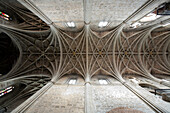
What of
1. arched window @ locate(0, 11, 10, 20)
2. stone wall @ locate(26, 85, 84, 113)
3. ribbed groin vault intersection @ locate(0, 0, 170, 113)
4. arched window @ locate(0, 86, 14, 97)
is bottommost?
arched window @ locate(0, 86, 14, 97)

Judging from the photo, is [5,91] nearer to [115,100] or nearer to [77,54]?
[77,54]

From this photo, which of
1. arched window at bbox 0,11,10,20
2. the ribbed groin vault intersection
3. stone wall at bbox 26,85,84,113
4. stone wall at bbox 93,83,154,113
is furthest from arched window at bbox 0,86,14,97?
stone wall at bbox 93,83,154,113

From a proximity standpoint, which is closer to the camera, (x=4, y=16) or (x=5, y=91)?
(x=4, y=16)

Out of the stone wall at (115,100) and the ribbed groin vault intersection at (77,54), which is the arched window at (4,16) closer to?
the ribbed groin vault intersection at (77,54)

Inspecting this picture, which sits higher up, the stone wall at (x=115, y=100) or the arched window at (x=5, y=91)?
the stone wall at (x=115, y=100)

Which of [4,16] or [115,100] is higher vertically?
[4,16]

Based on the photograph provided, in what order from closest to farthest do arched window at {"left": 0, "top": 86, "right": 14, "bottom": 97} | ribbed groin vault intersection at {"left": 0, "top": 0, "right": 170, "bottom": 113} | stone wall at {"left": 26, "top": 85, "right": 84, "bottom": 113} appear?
stone wall at {"left": 26, "top": 85, "right": 84, "bottom": 113} < ribbed groin vault intersection at {"left": 0, "top": 0, "right": 170, "bottom": 113} < arched window at {"left": 0, "top": 86, "right": 14, "bottom": 97}

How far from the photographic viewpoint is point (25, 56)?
13.0 meters

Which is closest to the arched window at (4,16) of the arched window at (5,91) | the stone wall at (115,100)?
the arched window at (5,91)

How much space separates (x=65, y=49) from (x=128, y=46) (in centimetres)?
953

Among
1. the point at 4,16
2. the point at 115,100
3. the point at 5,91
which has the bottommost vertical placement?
the point at 5,91

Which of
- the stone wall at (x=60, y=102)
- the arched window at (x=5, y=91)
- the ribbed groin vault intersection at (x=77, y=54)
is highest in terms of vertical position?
the ribbed groin vault intersection at (x=77, y=54)

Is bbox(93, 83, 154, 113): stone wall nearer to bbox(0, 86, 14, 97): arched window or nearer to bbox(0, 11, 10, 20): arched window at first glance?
bbox(0, 86, 14, 97): arched window

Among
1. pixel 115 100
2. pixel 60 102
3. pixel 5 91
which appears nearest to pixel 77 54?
pixel 60 102
